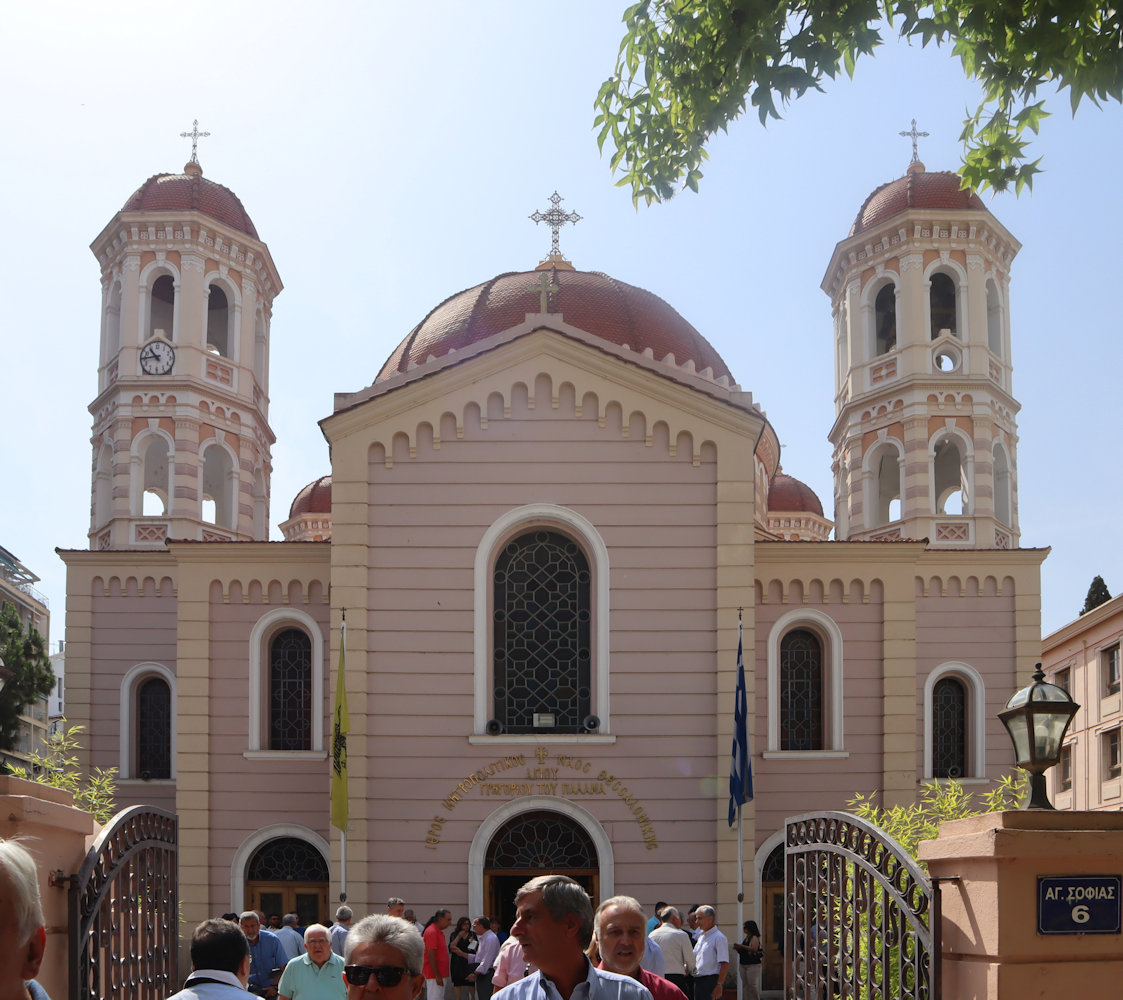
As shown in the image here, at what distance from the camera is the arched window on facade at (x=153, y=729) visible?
26.8 m

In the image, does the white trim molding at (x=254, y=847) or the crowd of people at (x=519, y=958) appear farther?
the white trim molding at (x=254, y=847)

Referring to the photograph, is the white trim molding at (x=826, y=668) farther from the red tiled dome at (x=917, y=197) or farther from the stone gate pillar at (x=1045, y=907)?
the stone gate pillar at (x=1045, y=907)

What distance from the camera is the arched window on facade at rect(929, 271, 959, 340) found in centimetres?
3156

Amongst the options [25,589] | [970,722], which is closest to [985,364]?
[970,722]

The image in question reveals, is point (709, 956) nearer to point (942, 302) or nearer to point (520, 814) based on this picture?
point (520, 814)

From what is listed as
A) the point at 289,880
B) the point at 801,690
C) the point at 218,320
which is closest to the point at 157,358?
the point at 218,320

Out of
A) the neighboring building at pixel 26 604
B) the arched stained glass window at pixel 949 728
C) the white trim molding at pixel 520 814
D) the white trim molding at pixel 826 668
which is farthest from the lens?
the neighboring building at pixel 26 604

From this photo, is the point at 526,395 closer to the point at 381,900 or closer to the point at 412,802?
the point at 412,802

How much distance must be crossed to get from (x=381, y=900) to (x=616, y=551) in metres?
6.21

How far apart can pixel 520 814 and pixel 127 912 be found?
13396 mm

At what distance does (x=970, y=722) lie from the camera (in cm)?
2630

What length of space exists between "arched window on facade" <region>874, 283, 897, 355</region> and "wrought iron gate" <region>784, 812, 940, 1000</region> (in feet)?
74.3

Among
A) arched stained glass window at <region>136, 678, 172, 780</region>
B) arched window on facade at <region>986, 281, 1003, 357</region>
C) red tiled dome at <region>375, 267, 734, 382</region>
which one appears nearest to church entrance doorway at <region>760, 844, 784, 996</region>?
red tiled dome at <region>375, 267, 734, 382</region>

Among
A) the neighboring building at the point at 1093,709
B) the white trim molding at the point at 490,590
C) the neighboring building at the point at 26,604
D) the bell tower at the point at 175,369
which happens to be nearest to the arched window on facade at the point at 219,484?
the bell tower at the point at 175,369
